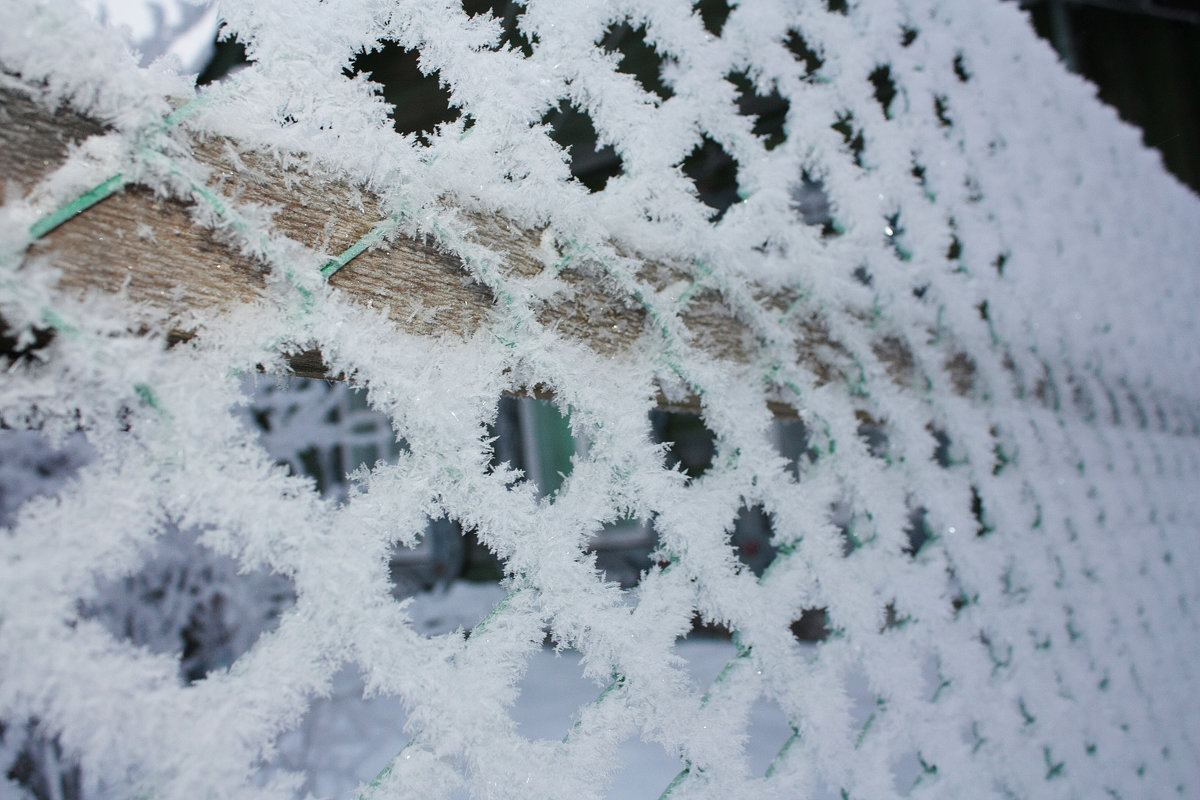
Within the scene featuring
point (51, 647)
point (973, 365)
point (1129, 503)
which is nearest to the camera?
point (51, 647)

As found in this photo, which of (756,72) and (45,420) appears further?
(756,72)

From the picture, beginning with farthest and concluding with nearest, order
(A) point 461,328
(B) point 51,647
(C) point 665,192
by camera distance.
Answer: (C) point 665,192, (A) point 461,328, (B) point 51,647

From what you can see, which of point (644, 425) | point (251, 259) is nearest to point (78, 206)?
point (251, 259)

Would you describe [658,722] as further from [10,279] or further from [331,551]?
[10,279]

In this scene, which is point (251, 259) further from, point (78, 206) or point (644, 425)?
point (644, 425)

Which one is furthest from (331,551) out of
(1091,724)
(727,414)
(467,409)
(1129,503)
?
(1129,503)

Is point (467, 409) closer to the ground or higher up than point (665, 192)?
closer to the ground

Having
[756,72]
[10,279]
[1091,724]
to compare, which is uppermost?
[756,72]

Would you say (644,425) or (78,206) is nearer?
(78,206)
